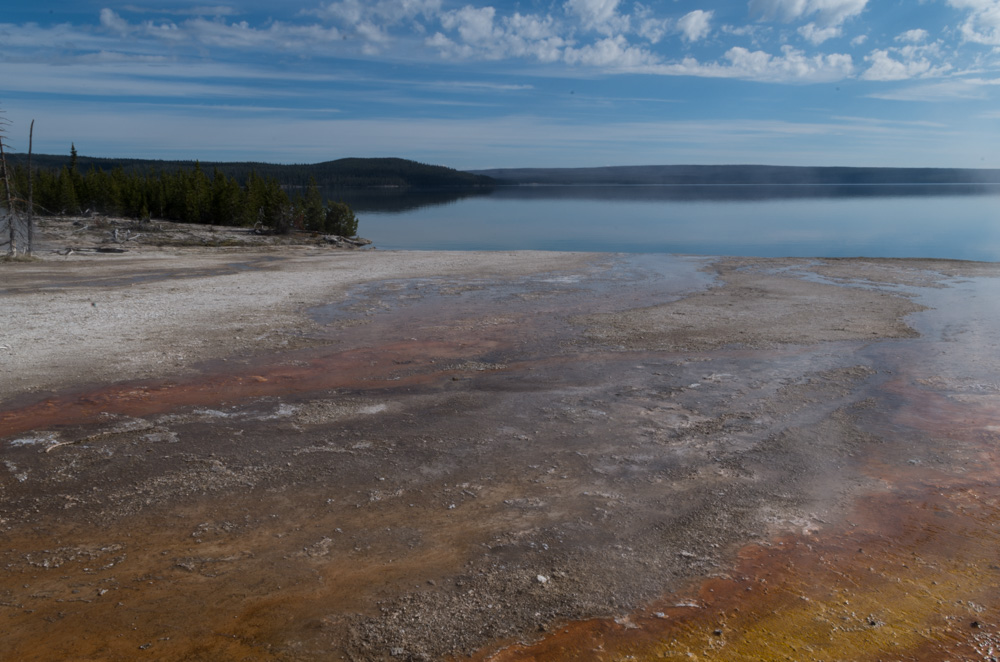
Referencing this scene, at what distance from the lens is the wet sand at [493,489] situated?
482cm

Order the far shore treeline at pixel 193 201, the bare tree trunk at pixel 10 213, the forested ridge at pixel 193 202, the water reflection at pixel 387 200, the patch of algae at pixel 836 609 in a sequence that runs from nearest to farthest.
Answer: the patch of algae at pixel 836 609, the bare tree trunk at pixel 10 213, the far shore treeline at pixel 193 201, the forested ridge at pixel 193 202, the water reflection at pixel 387 200

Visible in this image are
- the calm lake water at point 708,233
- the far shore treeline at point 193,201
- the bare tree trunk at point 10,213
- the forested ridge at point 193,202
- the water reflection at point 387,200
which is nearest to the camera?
the bare tree trunk at point 10,213

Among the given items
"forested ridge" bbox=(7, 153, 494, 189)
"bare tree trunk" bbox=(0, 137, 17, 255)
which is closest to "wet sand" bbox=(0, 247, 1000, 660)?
"bare tree trunk" bbox=(0, 137, 17, 255)

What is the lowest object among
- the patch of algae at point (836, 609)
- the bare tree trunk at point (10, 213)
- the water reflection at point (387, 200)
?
the patch of algae at point (836, 609)

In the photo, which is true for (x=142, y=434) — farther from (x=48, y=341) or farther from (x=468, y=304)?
(x=468, y=304)

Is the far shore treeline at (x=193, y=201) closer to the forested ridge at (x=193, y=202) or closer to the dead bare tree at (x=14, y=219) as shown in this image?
the forested ridge at (x=193, y=202)

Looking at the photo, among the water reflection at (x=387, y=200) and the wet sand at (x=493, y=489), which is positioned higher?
the water reflection at (x=387, y=200)

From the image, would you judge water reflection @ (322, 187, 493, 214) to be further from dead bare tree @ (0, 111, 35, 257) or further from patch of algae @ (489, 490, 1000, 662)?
patch of algae @ (489, 490, 1000, 662)

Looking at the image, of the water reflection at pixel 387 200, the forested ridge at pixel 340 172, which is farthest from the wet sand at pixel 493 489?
the forested ridge at pixel 340 172

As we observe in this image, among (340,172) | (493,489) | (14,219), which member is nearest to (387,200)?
(340,172)

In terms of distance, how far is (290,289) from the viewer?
19.2 metres

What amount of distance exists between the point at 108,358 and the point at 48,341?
6.27 ft

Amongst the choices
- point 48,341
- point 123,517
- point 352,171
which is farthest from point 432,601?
point 352,171

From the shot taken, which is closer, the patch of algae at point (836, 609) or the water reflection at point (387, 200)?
the patch of algae at point (836, 609)
